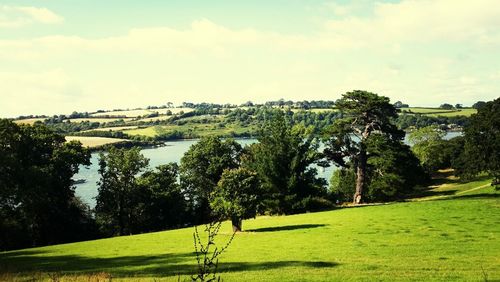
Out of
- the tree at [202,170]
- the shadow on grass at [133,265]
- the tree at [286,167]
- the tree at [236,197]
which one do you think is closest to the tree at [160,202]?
the tree at [202,170]

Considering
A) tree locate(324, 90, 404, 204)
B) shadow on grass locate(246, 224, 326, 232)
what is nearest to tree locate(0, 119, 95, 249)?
shadow on grass locate(246, 224, 326, 232)

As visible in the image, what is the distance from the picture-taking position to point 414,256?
2588cm

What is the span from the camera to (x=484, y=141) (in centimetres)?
5472

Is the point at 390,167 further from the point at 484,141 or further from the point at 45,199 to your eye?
the point at 45,199

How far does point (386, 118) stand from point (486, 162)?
54.5 feet

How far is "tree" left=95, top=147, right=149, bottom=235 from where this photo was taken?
233 feet

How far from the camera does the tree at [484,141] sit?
175 ft

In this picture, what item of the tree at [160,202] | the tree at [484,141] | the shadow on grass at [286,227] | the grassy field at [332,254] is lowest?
the tree at [160,202]

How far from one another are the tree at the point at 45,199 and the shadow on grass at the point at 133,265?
819 inches

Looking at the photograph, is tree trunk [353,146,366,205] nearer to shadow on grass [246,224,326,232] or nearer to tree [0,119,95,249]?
shadow on grass [246,224,326,232]

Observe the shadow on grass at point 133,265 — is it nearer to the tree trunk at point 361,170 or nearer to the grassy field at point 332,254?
the grassy field at point 332,254

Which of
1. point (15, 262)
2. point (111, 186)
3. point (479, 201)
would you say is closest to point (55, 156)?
point (111, 186)

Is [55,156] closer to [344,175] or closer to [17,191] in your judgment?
[17,191]

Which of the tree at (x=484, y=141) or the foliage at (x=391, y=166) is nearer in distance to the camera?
the tree at (x=484, y=141)
